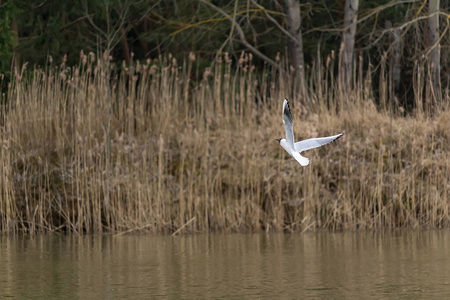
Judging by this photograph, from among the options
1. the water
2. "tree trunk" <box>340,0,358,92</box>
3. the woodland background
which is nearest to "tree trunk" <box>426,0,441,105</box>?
"tree trunk" <box>340,0,358,92</box>

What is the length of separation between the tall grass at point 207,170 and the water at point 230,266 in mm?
431

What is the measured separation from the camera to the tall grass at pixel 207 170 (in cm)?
1182

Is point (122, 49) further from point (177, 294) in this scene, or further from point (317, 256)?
point (177, 294)

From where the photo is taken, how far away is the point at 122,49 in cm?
2056

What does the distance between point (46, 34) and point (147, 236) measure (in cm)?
795

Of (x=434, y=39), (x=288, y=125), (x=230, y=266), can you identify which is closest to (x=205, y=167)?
(x=230, y=266)

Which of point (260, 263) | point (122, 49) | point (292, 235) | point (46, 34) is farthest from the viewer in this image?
point (122, 49)

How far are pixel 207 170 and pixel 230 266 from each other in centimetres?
322

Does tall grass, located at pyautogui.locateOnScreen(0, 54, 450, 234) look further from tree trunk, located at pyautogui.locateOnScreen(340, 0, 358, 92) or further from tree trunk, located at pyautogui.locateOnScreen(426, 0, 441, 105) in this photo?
tree trunk, located at pyautogui.locateOnScreen(340, 0, 358, 92)

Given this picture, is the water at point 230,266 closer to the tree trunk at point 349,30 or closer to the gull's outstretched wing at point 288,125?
the gull's outstretched wing at point 288,125

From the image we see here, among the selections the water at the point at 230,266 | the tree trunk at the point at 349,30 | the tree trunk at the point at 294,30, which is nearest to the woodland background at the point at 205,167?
the water at the point at 230,266

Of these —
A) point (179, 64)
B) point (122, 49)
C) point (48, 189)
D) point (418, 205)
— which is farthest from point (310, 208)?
point (122, 49)

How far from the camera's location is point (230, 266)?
9.12 meters

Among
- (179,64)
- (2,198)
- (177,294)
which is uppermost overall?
(179,64)
